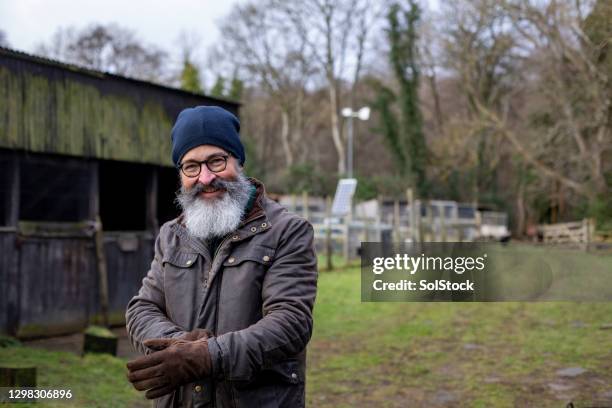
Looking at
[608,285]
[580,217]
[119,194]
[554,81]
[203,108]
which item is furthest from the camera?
[580,217]

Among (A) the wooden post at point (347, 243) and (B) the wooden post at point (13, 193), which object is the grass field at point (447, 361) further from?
(A) the wooden post at point (347, 243)

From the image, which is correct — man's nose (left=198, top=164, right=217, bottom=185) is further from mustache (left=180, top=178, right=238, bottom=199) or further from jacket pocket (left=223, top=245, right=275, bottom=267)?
jacket pocket (left=223, top=245, right=275, bottom=267)

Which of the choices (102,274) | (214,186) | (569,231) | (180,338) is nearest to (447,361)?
(102,274)

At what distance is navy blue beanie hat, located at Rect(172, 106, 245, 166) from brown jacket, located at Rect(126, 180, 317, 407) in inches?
12.3

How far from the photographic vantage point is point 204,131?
8.98 feet

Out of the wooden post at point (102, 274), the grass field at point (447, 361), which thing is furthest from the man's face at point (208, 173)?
the wooden post at point (102, 274)

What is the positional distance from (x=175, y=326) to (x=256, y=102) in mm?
38595

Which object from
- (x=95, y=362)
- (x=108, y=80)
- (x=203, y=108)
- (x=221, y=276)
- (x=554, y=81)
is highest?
(x=554, y=81)

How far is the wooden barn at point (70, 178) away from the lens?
9617mm

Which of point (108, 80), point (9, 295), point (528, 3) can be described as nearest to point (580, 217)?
point (528, 3)

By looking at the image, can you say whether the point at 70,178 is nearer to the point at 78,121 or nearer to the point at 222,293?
the point at 78,121

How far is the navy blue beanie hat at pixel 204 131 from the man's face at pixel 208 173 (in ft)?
0.07

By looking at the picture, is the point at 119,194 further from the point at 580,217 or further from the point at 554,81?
the point at 580,217

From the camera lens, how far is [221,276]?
256cm
